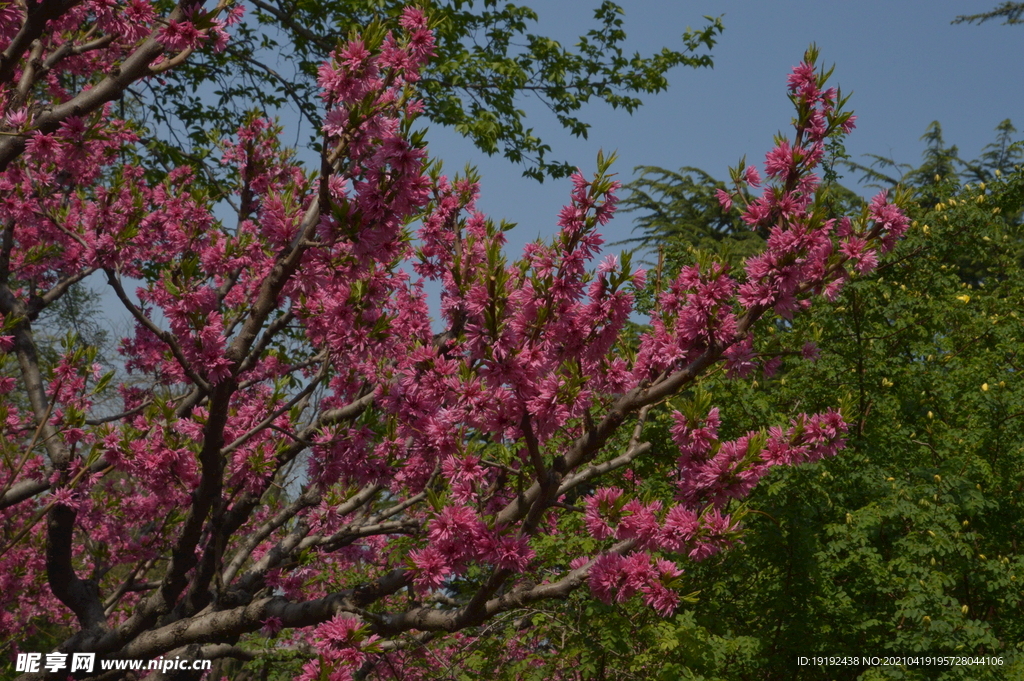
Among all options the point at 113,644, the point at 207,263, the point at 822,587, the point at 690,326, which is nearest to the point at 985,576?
the point at 822,587

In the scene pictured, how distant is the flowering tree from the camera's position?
12.8 ft

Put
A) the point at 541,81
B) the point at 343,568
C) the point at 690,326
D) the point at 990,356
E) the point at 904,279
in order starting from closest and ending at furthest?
1. the point at 690,326
2. the point at 990,356
3. the point at 904,279
4. the point at 343,568
5. the point at 541,81

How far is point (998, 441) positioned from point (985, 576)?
4.89 ft

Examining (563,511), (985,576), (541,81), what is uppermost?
(541,81)

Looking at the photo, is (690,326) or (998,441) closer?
(690,326)

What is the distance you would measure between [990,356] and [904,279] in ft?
4.20

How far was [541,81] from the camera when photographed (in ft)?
41.0

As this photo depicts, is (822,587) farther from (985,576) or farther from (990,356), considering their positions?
(990,356)

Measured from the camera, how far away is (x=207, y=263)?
6.80m

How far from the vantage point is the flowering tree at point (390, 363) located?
12.8 feet

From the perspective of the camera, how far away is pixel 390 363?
7.39m

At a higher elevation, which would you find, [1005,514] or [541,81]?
[541,81]

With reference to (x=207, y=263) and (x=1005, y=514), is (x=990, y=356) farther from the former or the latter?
(x=207, y=263)

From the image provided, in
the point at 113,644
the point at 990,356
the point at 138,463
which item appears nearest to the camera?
the point at 138,463
